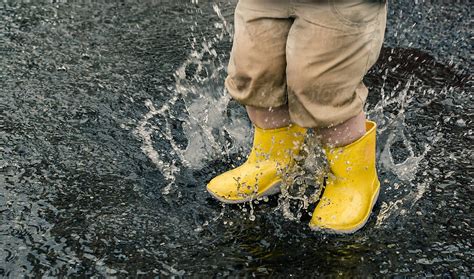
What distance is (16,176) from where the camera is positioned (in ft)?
7.72

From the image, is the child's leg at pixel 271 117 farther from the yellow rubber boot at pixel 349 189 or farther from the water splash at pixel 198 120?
the water splash at pixel 198 120

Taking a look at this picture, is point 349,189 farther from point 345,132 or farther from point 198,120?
point 198,120

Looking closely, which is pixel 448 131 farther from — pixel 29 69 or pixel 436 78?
pixel 29 69

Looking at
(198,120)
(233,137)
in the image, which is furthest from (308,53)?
(198,120)

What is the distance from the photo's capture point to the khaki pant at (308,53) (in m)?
1.99

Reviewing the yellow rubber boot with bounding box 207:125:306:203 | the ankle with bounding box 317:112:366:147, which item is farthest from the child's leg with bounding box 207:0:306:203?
the ankle with bounding box 317:112:366:147

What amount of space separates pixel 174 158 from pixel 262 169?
1.28ft

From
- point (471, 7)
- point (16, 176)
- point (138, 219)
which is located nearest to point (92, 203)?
point (138, 219)

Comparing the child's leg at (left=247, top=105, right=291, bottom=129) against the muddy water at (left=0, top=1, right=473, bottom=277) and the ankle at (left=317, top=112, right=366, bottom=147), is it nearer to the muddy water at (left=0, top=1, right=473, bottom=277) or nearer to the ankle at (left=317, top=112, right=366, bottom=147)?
the ankle at (left=317, top=112, right=366, bottom=147)

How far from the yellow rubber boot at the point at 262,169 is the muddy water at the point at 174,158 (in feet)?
0.17

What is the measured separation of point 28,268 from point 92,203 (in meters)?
0.37

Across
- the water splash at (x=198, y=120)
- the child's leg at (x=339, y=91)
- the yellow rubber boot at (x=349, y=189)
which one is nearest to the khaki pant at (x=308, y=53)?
the child's leg at (x=339, y=91)

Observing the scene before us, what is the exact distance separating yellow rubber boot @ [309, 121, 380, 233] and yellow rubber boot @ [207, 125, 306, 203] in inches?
6.7

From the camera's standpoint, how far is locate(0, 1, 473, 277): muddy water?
6.57 feet
